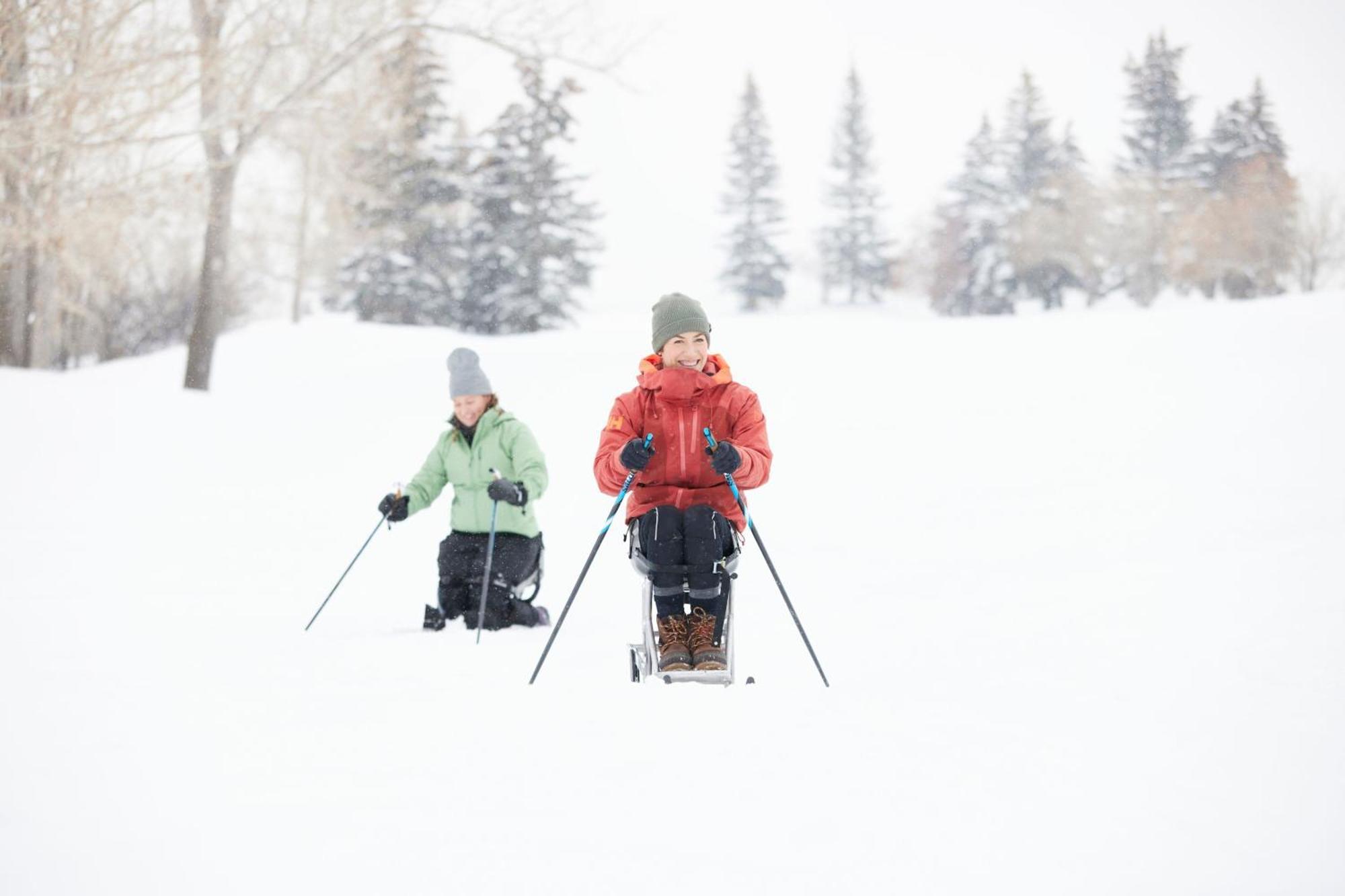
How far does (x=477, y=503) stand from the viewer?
541 centimetres

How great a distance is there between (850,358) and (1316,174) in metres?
25.0

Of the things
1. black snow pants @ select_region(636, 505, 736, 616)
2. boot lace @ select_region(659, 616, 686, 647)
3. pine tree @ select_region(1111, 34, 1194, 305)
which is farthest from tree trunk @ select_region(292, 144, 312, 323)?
pine tree @ select_region(1111, 34, 1194, 305)

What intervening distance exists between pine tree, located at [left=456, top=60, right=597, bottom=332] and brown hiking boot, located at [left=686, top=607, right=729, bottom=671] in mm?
25347

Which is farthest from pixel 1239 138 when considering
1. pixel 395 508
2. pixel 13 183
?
pixel 395 508

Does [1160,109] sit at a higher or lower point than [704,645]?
higher

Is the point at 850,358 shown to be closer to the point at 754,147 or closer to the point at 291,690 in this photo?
the point at 291,690

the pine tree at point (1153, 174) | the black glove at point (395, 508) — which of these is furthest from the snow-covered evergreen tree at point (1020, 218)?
the black glove at point (395, 508)

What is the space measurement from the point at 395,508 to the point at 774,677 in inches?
90.7

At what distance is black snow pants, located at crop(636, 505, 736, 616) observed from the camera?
373cm

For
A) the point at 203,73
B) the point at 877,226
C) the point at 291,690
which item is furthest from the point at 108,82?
the point at 877,226

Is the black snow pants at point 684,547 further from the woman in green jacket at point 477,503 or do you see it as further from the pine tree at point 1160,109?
the pine tree at point 1160,109

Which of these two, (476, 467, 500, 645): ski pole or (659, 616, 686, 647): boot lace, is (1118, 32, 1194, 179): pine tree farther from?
(659, 616, 686, 647): boot lace

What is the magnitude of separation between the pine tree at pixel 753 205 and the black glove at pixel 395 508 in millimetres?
36883

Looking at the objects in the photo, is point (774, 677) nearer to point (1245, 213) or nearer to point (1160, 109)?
point (1245, 213)
